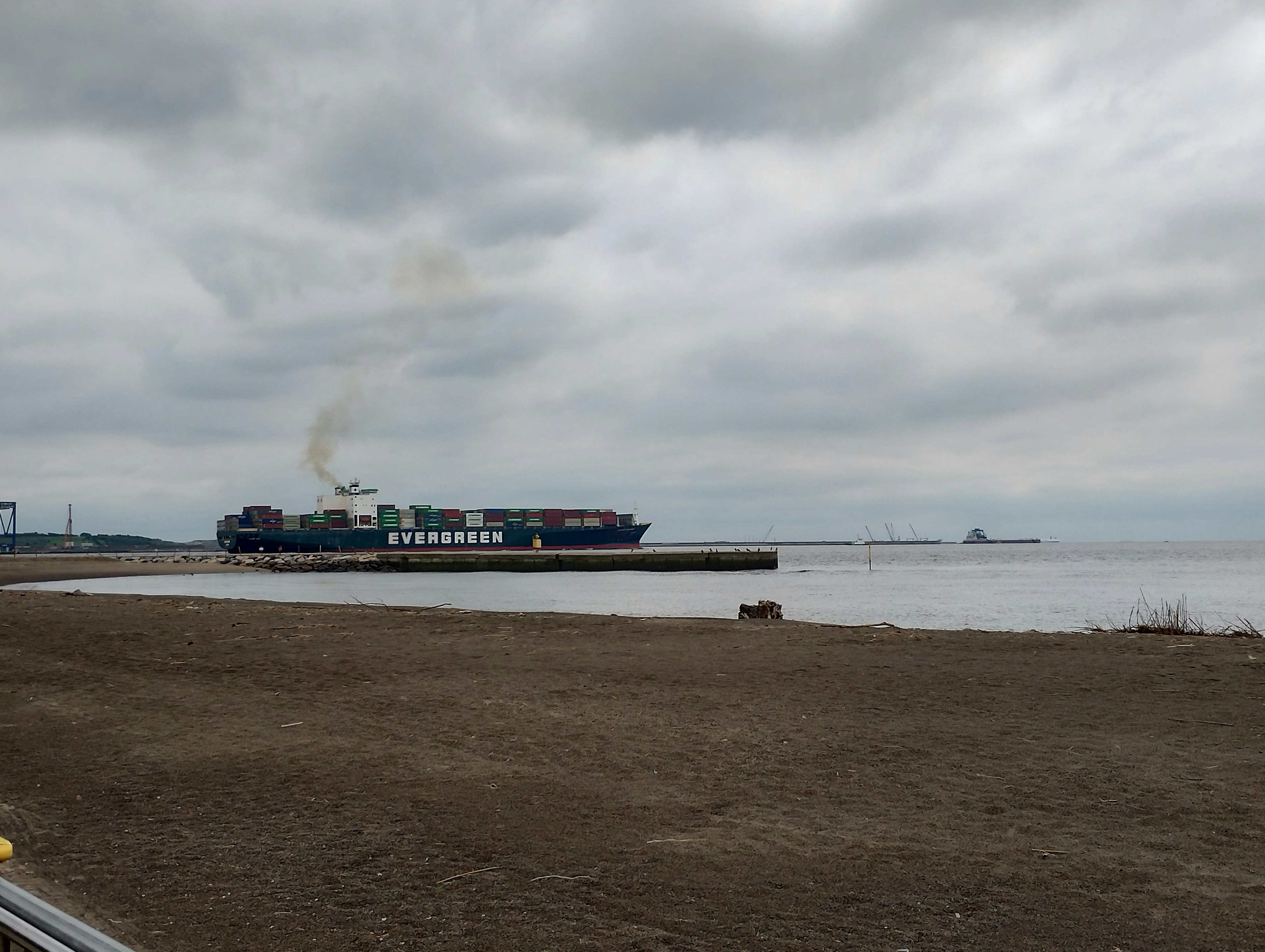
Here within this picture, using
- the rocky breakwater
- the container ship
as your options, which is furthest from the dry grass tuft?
the container ship

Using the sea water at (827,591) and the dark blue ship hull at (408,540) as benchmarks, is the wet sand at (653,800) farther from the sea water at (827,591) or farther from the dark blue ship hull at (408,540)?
the dark blue ship hull at (408,540)

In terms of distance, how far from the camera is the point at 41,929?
65.7 inches

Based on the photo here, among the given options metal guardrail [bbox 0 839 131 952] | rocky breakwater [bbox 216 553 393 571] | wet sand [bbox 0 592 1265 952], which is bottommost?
rocky breakwater [bbox 216 553 393 571]

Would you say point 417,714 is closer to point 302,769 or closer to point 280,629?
point 302,769

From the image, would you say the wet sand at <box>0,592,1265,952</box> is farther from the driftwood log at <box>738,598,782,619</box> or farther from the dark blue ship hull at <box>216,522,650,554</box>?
the dark blue ship hull at <box>216,522,650,554</box>

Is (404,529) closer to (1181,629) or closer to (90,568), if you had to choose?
(90,568)

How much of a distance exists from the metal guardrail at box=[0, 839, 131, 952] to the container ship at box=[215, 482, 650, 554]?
90.8m

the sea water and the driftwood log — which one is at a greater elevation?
the driftwood log

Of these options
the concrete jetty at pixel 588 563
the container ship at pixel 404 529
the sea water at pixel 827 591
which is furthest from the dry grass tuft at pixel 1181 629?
the container ship at pixel 404 529

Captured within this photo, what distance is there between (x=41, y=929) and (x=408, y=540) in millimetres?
96537

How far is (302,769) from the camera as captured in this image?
6.29 meters

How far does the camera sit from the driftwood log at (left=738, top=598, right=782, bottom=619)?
693 inches

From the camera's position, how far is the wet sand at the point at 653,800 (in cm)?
380

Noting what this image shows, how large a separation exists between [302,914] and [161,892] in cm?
78
